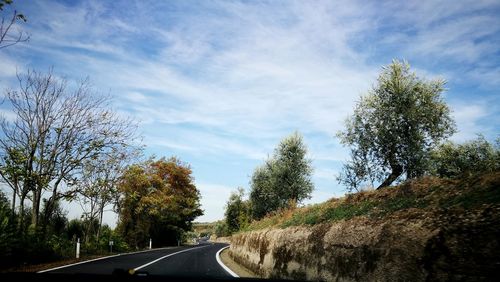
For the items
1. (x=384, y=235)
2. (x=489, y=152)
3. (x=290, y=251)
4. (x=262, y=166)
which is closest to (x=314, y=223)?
(x=290, y=251)

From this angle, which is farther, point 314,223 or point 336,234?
point 314,223

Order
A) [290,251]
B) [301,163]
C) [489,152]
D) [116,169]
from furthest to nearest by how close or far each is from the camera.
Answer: [301,163], [489,152], [116,169], [290,251]

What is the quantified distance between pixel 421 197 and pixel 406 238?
2805 mm

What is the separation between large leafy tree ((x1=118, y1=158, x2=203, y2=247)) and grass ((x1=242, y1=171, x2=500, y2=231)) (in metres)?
20.6

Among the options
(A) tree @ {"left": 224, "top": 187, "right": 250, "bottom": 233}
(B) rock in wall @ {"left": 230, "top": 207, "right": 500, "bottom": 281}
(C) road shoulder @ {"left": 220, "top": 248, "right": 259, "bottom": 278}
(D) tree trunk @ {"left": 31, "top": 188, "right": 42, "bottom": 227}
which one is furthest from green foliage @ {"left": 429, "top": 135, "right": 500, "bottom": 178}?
(A) tree @ {"left": 224, "top": 187, "right": 250, "bottom": 233}

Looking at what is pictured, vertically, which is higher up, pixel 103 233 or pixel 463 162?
pixel 463 162

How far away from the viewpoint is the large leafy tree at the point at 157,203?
125 feet

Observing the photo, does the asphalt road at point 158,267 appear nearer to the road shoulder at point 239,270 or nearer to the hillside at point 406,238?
the road shoulder at point 239,270

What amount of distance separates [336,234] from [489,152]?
30.7 meters

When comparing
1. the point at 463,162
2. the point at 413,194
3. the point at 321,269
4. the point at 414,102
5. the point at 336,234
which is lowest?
the point at 321,269

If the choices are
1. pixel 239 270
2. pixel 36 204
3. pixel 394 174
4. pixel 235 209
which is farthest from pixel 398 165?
pixel 235 209

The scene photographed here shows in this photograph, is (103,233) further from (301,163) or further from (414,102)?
(414,102)

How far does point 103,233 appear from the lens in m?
32.4

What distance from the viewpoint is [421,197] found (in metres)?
8.46
